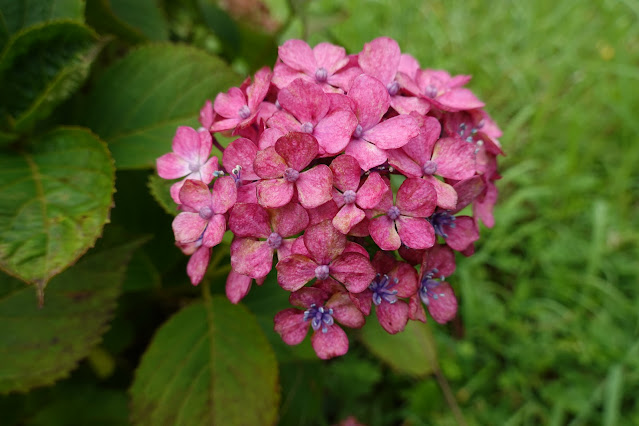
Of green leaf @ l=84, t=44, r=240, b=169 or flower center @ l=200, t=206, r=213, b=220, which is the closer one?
flower center @ l=200, t=206, r=213, b=220

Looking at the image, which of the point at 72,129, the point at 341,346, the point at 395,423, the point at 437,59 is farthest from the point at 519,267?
the point at 72,129

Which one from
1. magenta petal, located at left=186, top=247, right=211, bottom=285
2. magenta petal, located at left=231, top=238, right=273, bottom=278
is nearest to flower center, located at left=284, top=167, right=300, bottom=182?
magenta petal, located at left=231, top=238, right=273, bottom=278

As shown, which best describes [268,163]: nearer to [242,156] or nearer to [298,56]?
[242,156]

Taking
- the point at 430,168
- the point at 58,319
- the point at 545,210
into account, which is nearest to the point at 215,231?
the point at 430,168

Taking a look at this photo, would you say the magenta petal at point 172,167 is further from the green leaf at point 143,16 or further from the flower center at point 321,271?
the green leaf at point 143,16

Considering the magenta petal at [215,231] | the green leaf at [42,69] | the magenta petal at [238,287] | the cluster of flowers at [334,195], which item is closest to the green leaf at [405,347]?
the cluster of flowers at [334,195]

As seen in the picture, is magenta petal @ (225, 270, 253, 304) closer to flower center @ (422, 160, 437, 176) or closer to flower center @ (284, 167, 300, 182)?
flower center @ (284, 167, 300, 182)
